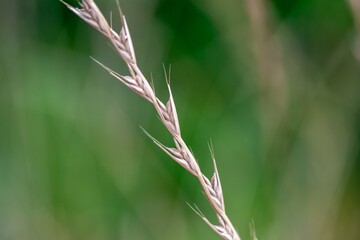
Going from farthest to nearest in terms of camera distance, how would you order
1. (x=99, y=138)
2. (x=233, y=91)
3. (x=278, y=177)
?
(x=233, y=91)
(x=99, y=138)
(x=278, y=177)

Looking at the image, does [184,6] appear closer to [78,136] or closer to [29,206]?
[78,136]

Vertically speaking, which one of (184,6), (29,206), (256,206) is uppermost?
(184,6)

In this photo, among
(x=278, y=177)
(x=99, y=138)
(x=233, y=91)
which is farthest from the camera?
(x=233, y=91)

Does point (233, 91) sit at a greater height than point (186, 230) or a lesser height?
greater

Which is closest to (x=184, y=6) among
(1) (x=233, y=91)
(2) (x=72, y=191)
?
(1) (x=233, y=91)

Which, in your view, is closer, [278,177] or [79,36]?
[278,177]

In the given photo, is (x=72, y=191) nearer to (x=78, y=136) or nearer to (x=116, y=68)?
(x=78, y=136)
